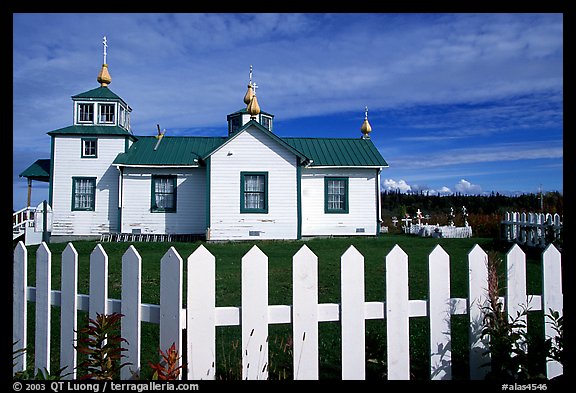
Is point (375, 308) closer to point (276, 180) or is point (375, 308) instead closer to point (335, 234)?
point (276, 180)

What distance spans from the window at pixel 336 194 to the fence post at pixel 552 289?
54.3ft

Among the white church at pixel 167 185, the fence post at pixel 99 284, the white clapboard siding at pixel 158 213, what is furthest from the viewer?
the white clapboard siding at pixel 158 213

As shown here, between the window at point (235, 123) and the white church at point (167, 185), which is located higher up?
the window at point (235, 123)

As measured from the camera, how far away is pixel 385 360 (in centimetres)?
337

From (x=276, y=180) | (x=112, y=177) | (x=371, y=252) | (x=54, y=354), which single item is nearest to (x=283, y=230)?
(x=276, y=180)

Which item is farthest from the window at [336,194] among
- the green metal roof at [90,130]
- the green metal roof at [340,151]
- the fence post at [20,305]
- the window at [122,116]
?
the fence post at [20,305]

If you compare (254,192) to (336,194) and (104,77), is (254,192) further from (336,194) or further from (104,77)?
(104,77)

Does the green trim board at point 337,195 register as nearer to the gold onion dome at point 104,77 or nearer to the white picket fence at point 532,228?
the white picket fence at point 532,228

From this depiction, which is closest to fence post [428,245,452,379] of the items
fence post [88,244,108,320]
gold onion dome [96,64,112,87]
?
fence post [88,244,108,320]

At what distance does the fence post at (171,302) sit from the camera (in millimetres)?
2959

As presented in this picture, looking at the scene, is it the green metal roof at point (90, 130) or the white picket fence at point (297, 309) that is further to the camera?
the green metal roof at point (90, 130)

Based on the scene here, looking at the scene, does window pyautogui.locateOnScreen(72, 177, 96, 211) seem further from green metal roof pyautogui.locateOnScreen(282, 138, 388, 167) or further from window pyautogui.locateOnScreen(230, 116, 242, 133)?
green metal roof pyautogui.locateOnScreen(282, 138, 388, 167)

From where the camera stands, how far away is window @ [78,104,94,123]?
820 inches

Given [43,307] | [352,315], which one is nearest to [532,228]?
[352,315]
